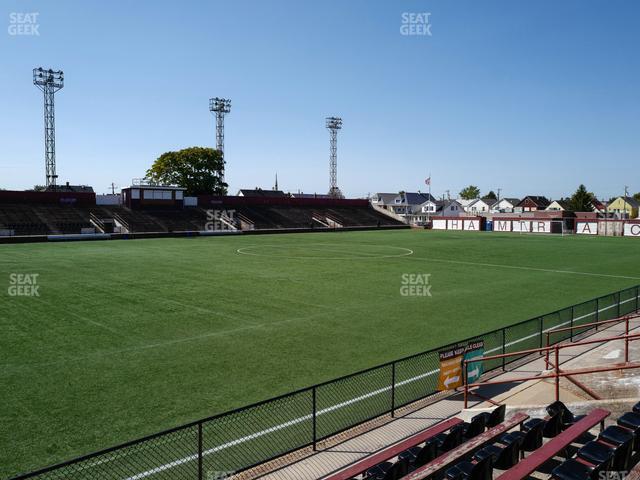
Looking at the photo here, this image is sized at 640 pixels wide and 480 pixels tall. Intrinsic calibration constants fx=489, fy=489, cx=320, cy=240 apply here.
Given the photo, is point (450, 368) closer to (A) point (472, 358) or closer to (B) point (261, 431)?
(A) point (472, 358)

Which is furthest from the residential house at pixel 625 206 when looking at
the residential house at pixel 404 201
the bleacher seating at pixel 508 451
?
the bleacher seating at pixel 508 451

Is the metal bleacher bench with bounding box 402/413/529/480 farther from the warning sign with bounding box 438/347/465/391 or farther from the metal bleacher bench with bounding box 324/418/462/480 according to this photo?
the warning sign with bounding box 438/347/465/391

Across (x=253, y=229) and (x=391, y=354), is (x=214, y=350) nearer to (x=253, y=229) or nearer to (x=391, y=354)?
(x=391, y=354)

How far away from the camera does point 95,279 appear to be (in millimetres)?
26266

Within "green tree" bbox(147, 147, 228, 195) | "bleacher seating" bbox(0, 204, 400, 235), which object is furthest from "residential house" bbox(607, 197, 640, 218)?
"green tree" bbox(147, 147, 228, 195)

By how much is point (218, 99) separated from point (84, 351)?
259 ft

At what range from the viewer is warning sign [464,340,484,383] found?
11.4 metres

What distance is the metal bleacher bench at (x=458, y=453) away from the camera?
6.61 m

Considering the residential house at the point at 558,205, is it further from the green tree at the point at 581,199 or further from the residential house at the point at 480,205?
the green tree at the point at 581,199

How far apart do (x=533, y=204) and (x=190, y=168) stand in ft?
326

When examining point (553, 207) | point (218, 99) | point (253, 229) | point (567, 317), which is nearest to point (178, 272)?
point (567, 317)

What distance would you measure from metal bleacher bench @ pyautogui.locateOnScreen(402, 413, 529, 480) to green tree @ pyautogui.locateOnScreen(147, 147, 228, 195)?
3563 inches

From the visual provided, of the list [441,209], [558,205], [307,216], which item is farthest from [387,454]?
[558,205]

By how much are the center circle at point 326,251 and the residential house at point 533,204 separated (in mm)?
107847
